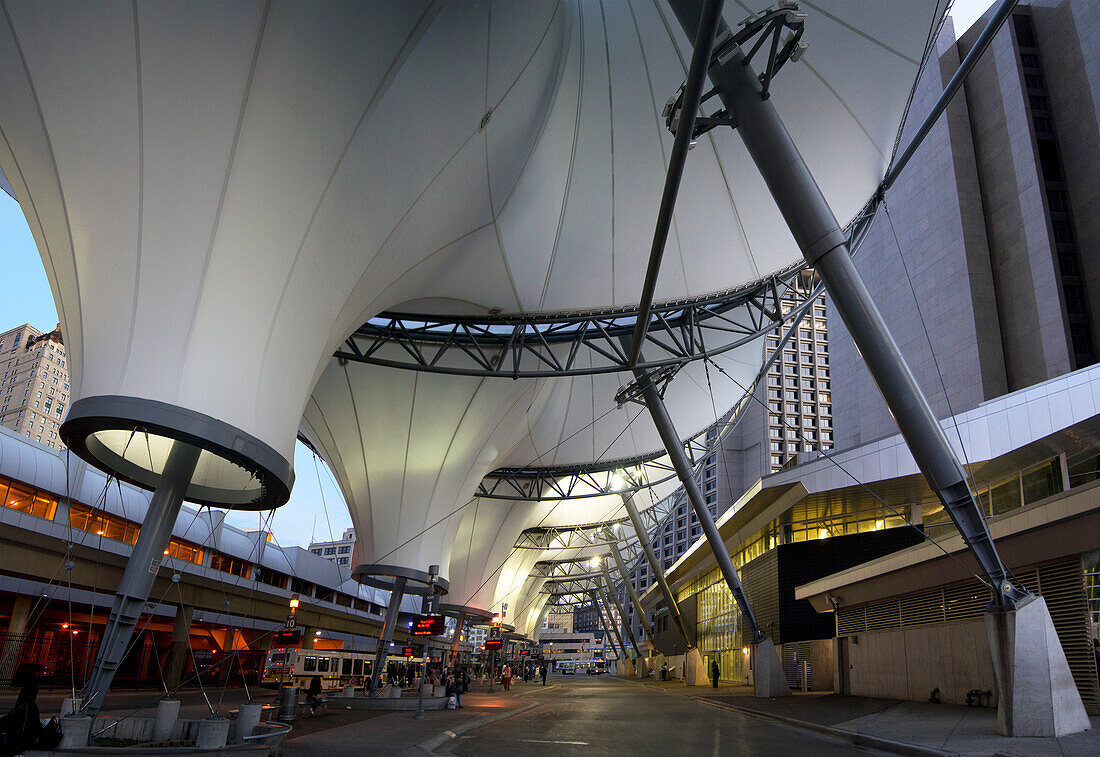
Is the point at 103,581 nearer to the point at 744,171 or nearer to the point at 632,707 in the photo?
the point at 632,707

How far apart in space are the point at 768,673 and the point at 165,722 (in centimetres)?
2321

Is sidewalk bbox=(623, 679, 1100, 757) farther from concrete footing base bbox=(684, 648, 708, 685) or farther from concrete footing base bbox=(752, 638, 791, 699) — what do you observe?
concrete footing base bbox=(684, 648, 708, 685)

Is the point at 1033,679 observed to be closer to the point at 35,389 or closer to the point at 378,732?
the point at 378,732

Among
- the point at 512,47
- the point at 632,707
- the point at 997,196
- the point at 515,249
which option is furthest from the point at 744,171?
the point at 997,196

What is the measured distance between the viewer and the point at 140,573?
12.6 meters

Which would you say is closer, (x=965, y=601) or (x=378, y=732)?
(x=378, y=732)

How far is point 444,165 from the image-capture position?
1656 centimetres

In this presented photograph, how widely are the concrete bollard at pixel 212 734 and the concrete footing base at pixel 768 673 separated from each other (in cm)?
2328

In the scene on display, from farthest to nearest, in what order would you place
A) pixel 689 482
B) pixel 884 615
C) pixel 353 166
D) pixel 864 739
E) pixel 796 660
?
1. pixel 796 660
2. pixel 689 482
3. pixel 884 615
4. pixel 353 166
5. pixel 864 739

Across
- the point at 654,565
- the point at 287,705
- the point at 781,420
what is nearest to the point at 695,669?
the point at 654,565

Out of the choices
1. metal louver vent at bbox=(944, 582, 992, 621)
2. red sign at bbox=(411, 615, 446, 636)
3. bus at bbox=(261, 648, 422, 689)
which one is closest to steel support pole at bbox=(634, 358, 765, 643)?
metal louver vent at bbox=(944, 582, 992, 621)

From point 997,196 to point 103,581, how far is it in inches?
2329

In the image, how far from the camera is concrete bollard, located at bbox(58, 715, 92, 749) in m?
9.75

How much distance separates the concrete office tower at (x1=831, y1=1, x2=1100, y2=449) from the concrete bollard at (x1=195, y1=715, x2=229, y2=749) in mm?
45968
